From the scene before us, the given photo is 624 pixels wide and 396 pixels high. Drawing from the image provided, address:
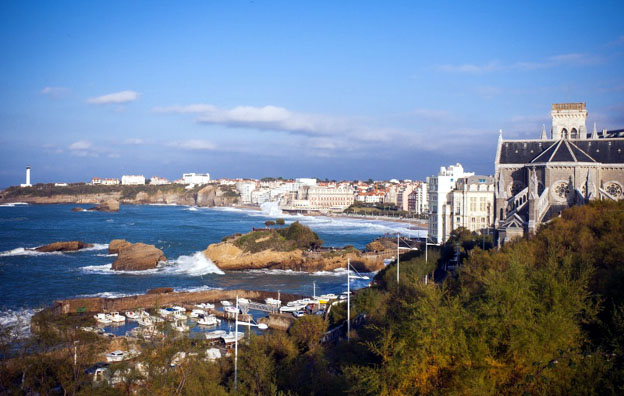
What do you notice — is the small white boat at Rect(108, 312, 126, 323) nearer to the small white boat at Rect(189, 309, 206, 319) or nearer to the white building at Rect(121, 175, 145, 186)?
the small white boat at Rect(189, 309, 206, 319)

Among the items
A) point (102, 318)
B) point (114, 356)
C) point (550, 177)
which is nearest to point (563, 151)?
point (550, 177)

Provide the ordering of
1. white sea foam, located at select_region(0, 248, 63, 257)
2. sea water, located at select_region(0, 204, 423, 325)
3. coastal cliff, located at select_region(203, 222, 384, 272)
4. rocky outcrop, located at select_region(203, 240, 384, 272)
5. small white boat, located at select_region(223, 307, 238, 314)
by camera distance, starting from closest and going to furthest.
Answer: small white boat, located at select_region(223, 307, 238, 314) → sea water, located at select_region(0, 204, 423, 325) → rocky outcrop, located at select_region(203, 240, 384, 272) → coastal cliff, located at select_region(203, 222, 384, 272) → white sea foam, located at select_region(0, 248, 63, 257)

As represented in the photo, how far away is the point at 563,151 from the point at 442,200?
25.4 ft

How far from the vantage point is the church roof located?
27.2 m

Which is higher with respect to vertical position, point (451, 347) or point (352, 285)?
point (451, 347)

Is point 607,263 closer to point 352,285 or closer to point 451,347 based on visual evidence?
point 451,347

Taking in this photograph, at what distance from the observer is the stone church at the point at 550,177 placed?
2575 cm

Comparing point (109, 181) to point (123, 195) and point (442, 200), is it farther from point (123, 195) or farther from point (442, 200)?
point (442, 200)

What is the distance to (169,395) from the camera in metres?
9.48

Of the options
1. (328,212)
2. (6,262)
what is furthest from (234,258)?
(328,212)

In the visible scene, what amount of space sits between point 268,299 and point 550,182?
1615cm

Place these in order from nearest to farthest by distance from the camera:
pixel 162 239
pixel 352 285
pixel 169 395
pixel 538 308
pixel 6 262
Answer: pixel 538 308 → pixel 169 395 → pixel 352 285 → pixel 6 262 → pixel 162 239

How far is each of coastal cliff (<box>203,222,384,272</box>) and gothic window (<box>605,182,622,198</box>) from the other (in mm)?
18279

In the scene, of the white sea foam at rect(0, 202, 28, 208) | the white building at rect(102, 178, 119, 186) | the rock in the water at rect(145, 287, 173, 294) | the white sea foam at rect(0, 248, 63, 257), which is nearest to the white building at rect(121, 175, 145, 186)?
the white building at rect(102, 178, 119, 186)
